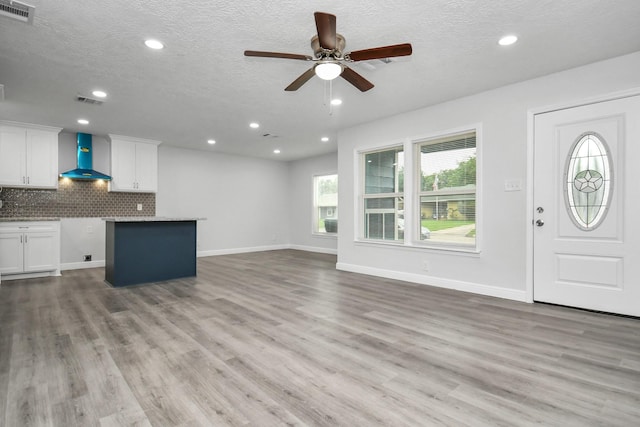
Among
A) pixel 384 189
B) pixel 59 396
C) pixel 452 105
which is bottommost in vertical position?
pixel 59 396

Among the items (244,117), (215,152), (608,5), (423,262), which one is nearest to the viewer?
(608,5)

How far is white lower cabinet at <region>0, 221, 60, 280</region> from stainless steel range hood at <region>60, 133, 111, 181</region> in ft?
3.56

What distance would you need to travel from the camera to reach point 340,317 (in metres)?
3.31

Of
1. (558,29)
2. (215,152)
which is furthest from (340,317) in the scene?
(215,152)

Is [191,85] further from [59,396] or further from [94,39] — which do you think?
[59,396]

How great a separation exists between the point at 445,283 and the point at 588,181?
2.04 metres

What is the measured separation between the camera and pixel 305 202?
941 cm

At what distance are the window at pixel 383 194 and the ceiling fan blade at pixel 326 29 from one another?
3118mm

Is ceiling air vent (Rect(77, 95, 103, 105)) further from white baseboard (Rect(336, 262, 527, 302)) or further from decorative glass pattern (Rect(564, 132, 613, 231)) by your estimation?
decorative glass pattern (Rect(564, 132, 613, 231))

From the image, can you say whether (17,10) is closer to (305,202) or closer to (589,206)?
(589,206)

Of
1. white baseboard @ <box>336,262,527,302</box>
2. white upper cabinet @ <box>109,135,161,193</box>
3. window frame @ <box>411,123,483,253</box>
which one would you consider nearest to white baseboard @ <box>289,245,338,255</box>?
white baseboard @ <box>336,262,527,302</box>

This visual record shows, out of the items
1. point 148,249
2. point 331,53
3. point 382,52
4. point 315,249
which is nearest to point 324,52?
point 331,53

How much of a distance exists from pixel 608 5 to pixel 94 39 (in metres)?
4.31

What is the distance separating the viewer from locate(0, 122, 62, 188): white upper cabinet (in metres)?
5.48
